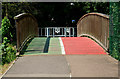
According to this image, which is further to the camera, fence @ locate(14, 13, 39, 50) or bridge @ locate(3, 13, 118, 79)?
fence @ locate(14, 13, 39, 50)

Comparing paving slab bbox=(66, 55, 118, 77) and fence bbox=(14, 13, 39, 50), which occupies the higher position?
fence bbox=(14, 13, 39, 50)

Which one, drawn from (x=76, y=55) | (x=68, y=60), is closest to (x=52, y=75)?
(x=68, y=60)

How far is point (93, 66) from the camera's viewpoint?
19.7 feet

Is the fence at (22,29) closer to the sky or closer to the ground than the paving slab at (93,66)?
closer to the sky

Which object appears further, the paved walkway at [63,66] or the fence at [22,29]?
the fence at [22,29]

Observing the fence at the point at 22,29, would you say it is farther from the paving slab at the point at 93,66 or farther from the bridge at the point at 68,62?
the paving slab at the point at 93,66

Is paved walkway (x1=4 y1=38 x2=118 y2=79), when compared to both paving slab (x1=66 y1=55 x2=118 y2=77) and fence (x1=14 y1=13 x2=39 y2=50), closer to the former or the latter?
paving slab (x1=66 y1=55 x2=118 y2=77)

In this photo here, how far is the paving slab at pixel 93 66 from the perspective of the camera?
17.1 feet

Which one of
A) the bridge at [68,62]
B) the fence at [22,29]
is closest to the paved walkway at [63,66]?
the bridge at [68,62]

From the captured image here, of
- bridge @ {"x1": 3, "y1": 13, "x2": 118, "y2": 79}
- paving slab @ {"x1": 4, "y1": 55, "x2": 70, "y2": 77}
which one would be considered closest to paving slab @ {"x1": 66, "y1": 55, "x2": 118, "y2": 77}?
bridge @ {"x1": 3, "y1": 13, "x2": 118, "y2": 79}

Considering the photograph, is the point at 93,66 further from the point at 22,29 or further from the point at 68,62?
the point at 22,29

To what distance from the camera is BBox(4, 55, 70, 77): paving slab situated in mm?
5211

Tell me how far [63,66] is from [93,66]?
89 cm

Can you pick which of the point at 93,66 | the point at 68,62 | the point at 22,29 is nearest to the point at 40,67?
the point at 68,62
